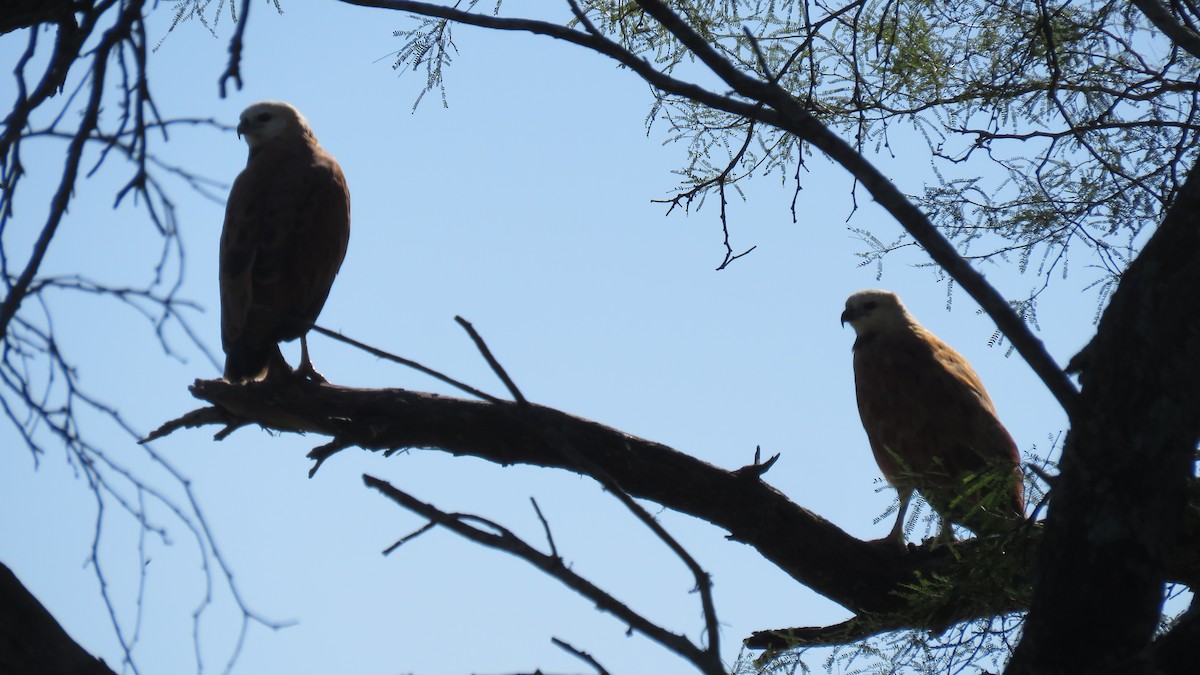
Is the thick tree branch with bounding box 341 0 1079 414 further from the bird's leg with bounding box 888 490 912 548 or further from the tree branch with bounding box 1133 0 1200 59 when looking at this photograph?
the bird's leg with bounding box 888 490 912 548

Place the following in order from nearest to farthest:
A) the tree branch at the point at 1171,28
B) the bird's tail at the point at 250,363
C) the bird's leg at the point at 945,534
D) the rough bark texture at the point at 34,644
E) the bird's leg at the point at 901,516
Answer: the rough bark texture at the point at 34,644 → the tree branch at the point at 1171,28 → the bird's leg at the point at 945,534 → the bird's leg at the point at 901,516 → the bird's tail at the point at 250,363

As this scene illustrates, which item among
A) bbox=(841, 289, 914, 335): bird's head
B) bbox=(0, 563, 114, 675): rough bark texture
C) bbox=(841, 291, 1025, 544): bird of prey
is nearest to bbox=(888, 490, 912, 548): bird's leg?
bbox=(841, 291, 1025, 544): bird of prey

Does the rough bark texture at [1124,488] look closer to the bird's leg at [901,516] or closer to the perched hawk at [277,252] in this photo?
the bird's leg at [901,516]

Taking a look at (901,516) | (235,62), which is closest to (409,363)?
(235,62)

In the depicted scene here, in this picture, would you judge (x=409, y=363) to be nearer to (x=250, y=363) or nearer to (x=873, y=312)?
(x=250, y=363)

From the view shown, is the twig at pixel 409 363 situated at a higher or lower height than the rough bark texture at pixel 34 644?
higher

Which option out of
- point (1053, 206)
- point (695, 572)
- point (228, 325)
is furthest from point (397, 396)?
point (695, 572)

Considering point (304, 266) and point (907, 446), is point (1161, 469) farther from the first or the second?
point (304, 266)

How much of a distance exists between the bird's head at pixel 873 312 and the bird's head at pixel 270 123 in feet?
10.9

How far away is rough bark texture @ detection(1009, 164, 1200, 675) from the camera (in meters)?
2.31

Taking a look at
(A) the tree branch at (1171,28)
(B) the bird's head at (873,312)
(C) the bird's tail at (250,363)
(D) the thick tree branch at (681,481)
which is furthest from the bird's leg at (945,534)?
(C) the bird's tail at (250,363)

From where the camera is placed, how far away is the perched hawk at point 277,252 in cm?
559

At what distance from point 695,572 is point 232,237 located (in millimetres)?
4653

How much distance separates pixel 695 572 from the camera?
5.29 feet
